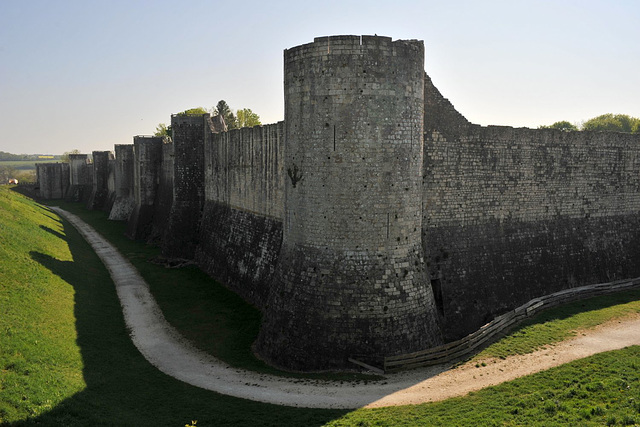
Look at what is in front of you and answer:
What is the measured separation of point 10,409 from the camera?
1019 centimetres

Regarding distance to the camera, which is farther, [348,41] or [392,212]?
[392,212]

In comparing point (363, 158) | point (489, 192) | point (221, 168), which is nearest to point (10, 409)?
point (363, 158)

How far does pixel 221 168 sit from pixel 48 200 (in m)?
52.5

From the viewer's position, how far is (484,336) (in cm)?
1592

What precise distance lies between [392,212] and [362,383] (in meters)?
5.10

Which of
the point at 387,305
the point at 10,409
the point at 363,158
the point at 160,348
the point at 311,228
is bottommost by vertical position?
the point at 160,348

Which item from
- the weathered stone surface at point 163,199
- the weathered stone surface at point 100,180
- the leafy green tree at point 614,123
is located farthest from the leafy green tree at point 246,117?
the leafy green tree at point 614,123

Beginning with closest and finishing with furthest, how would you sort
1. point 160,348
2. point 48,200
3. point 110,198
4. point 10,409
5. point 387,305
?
1. point 10,409
2. point 387,305
3. point 160,348
4. point 110,198
5. point 48,200

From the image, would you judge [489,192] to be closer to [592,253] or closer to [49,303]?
[592,253]

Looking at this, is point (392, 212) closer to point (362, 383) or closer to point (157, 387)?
point (362, 383)

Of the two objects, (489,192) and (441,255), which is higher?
(489,192)

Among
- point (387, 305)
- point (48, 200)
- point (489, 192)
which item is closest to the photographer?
point (387, 305)

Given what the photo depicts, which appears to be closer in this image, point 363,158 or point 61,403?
point 61,403

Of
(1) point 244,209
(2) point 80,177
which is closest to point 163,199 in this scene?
(1) point 244,209
